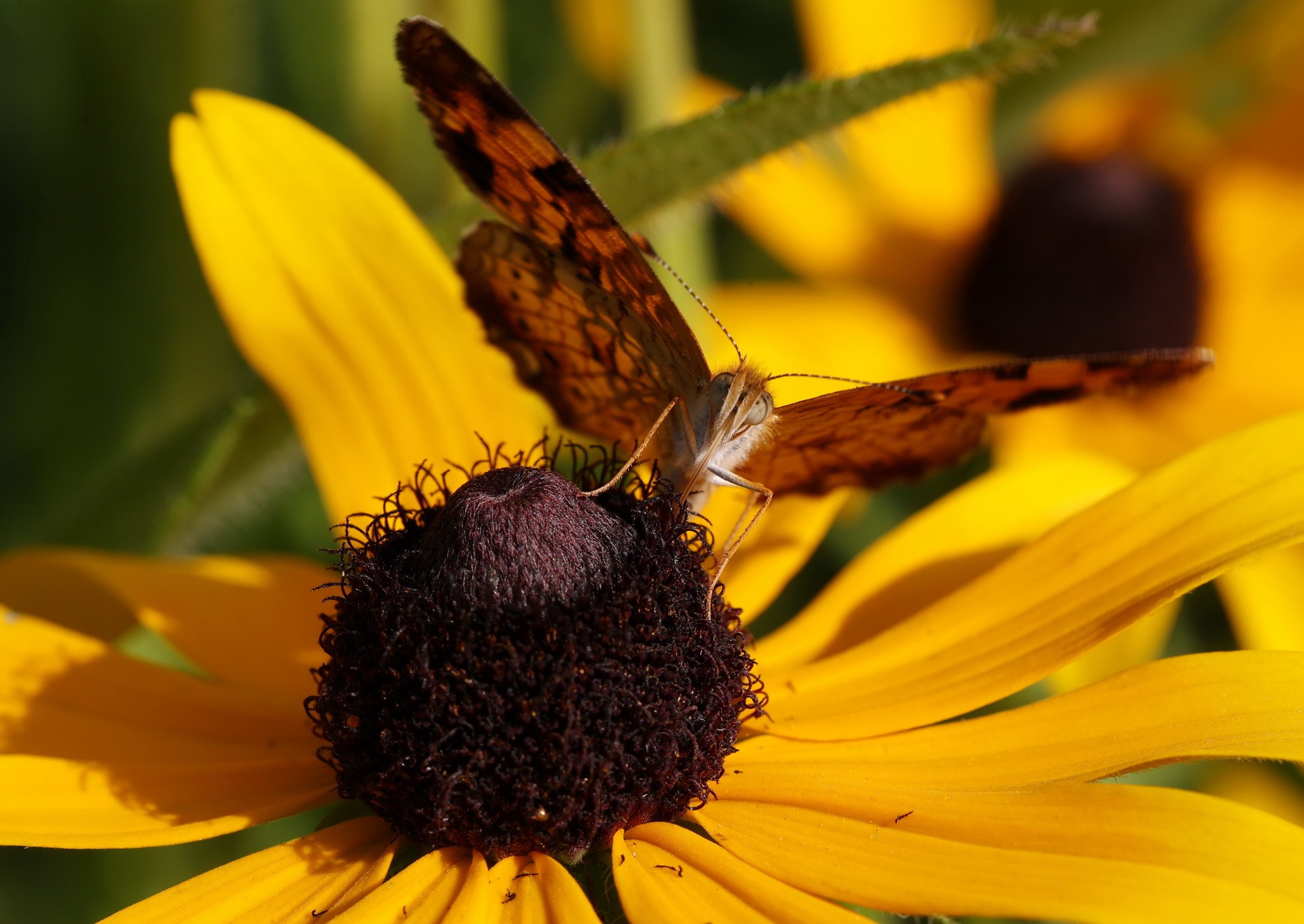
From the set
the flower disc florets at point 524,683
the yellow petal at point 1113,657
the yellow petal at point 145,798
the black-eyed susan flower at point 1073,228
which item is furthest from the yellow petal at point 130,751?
the black-eyed susan flower at point 1073,228

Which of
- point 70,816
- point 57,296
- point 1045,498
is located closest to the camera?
point 70,816

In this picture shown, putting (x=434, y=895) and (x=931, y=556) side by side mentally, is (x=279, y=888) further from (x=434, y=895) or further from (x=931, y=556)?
(x=931, y=556)

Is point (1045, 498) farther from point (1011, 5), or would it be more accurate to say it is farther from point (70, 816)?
point (1011, 5)

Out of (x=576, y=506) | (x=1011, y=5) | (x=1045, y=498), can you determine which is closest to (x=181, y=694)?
(x=576, y=506)

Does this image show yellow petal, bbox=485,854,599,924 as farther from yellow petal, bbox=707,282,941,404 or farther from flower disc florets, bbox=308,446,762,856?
yellow petal, bbox=707,282,941,404

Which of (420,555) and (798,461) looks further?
(798,461)

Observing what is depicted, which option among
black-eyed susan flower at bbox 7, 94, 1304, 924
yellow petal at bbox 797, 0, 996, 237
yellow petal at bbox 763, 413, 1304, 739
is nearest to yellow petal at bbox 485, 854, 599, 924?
black-eyed susan flower at bbox 7, 94, 1304, 924
